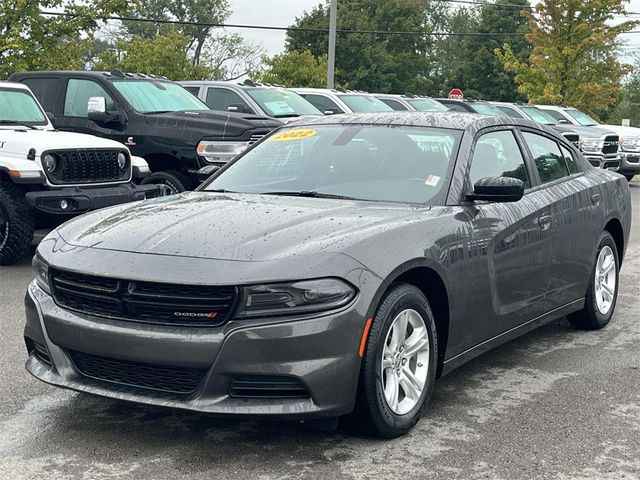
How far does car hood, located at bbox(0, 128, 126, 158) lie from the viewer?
31.1 ft

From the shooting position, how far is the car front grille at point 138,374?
4.10 meters

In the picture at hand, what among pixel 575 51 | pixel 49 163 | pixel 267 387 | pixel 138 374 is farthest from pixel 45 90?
pixel 575 51

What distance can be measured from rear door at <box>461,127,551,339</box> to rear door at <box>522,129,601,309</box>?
0.14 metres

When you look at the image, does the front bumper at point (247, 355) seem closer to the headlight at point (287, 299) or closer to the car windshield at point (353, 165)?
the headlight at point (287, 299)

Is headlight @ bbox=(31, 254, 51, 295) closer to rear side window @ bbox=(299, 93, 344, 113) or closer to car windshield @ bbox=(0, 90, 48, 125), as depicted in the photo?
car windshield @ bbox=(0, 90, 48, 125)

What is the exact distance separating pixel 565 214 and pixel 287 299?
271 cm

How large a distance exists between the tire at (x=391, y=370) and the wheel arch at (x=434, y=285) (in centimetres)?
8

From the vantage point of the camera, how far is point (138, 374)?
13.8 ft

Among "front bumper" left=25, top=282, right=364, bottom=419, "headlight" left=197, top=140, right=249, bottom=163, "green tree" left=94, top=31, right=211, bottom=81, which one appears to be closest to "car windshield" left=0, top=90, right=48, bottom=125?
"headlight" left=197, top=140, right=249, bottom=163

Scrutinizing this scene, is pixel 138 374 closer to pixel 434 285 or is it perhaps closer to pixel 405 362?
A: pixel 405 362

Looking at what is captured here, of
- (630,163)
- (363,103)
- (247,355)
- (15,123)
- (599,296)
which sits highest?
(363,103)

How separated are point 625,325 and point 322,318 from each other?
380 cm

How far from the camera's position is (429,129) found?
18.6 ft

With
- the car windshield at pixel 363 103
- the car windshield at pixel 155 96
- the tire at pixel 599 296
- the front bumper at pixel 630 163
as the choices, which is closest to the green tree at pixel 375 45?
the front bumper at pixel 630 163
